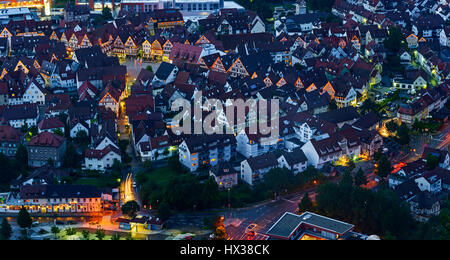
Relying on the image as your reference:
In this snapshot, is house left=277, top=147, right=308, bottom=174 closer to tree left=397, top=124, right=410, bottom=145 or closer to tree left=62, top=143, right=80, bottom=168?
tree left=397, top=124, right=410, bottom=145

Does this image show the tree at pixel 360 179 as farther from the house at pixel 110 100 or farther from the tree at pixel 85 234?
A: the house at pixel 110 100

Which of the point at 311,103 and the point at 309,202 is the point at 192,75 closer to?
the point at 311,103

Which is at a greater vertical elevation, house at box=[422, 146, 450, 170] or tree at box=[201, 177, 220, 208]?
house at box=[422, 146, 450, 170]

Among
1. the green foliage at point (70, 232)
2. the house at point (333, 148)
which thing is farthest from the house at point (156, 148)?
the green foliage at point (70, 232)

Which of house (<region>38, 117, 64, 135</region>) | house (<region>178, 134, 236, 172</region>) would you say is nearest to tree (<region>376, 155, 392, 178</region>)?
house (<region>178, 134, 236, 172</region>)

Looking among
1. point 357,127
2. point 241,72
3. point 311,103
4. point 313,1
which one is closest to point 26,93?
point 241,72

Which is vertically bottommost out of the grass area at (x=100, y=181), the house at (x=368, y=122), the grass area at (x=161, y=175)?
the grass area at (x=100, y=181)
